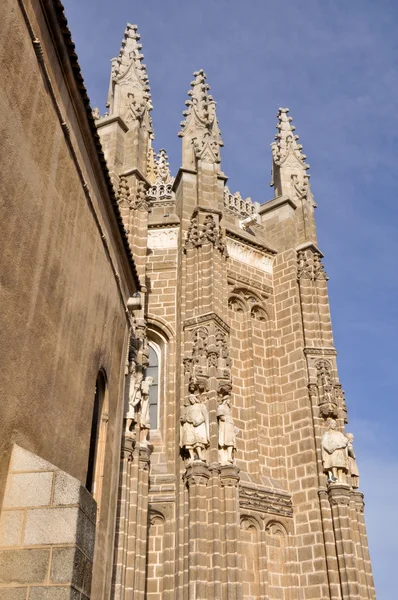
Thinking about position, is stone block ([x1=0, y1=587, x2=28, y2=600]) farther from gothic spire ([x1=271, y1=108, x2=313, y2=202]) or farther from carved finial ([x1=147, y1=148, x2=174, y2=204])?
gothic spire ([x1=271, y1=108, x2=313, y2=202])

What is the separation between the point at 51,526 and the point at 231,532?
8372mm

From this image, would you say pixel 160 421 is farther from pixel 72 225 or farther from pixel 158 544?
pixel 72 225

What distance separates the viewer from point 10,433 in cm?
596

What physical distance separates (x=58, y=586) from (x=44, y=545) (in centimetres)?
37

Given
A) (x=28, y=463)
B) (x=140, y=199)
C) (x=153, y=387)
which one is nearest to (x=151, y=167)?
(x=140, y=199)

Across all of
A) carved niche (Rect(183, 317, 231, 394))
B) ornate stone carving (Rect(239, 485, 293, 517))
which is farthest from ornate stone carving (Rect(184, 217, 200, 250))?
ornate stone carving (Rect(239, 485, 293, 517))

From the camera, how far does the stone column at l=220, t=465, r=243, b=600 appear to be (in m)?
12.8

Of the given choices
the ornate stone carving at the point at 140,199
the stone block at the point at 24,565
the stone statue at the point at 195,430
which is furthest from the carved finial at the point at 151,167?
the stone block at the point at 24,565

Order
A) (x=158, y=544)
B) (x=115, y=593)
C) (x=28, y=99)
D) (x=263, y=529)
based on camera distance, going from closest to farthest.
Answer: (x=28, y=99) → (x=115, y=593) → (x=158, y=544) → (x=263, y=529)

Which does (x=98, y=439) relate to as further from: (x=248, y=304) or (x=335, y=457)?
(x=248, y=304)

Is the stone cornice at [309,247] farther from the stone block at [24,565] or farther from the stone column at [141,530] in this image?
the stone block at [24,565]

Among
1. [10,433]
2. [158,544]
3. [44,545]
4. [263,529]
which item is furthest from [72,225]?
[263,529]

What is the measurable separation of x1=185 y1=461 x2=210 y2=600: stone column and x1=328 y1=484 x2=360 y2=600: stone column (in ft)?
11.1

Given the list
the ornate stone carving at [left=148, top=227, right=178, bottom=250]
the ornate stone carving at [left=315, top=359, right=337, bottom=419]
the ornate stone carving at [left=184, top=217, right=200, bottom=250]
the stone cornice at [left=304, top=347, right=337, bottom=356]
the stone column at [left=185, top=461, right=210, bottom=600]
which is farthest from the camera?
the ornate stone carving at [left=148, top=227, right=178, bottom=250]
